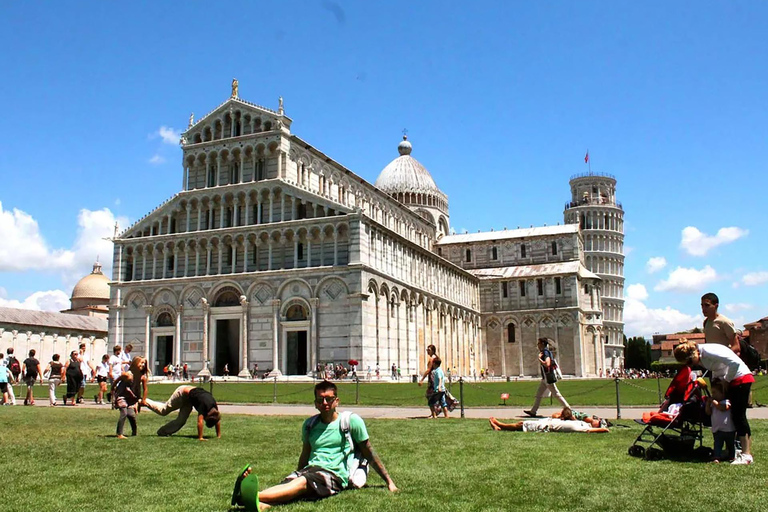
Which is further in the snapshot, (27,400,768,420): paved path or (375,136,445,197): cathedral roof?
(375,136,445,197): cathedral roof

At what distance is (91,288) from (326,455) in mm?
84713

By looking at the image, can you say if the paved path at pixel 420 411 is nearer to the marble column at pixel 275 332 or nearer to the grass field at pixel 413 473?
the grass field at pixel 413 473

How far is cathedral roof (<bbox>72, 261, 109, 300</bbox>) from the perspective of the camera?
8512 cm

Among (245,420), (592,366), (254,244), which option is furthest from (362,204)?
(245,420)

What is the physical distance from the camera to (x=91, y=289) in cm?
8538

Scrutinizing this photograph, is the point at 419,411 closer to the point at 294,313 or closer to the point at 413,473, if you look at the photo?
the point at 413,473

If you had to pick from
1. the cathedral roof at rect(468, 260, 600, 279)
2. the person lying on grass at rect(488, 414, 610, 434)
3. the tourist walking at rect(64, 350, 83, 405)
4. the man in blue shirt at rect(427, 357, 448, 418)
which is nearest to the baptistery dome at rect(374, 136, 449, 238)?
the cathedral roof at rect(468, 260, 600, 279)

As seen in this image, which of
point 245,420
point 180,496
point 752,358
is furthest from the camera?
point 245,420

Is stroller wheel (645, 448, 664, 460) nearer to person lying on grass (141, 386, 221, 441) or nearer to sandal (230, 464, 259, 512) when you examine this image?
sandal (230, 464, 259, 512)

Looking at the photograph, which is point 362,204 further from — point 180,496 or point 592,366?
point 180,496

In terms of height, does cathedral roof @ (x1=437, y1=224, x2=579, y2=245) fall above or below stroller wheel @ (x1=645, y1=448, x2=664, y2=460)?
above

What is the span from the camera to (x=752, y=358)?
10531mm

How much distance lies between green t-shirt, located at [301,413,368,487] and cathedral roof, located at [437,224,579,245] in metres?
72.1

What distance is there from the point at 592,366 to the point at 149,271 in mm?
46144
